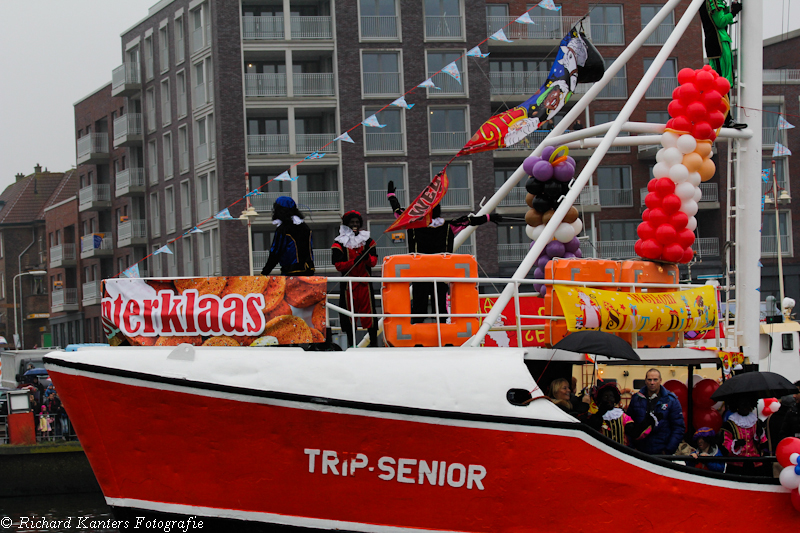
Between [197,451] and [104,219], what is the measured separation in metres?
60.7

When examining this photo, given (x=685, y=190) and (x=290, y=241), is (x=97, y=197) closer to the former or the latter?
(x=290, y=241)

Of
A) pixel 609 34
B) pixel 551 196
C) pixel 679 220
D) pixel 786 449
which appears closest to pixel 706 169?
pixel 679 220

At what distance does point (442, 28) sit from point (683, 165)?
39.2 m

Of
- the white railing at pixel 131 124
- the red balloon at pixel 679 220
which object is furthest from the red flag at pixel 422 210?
the white railing at pixel 131 124

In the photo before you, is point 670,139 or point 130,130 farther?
point 130,130

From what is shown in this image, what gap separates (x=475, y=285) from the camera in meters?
10.1

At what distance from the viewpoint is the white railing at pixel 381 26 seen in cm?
4920

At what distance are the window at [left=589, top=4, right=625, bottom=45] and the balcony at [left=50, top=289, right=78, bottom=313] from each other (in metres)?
41.7

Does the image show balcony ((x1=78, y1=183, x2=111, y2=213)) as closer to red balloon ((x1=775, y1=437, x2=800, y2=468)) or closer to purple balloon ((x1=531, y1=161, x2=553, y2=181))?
purple balloon ((x1=531, y1=161, x2=553, y2=181))

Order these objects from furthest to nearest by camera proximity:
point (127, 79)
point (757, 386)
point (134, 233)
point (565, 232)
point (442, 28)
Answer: point (134, 233) < point (127, 79) < point (442, 28) < point (565, 232) < point (757, 386)

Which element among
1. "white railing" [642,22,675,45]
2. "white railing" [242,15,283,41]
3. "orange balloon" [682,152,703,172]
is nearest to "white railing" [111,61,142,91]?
"white railing" [242,15,283,41]

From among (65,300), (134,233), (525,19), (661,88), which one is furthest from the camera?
(65,300)

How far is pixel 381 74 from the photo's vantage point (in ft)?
160

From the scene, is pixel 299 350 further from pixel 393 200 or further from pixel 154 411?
pixel 393 200
